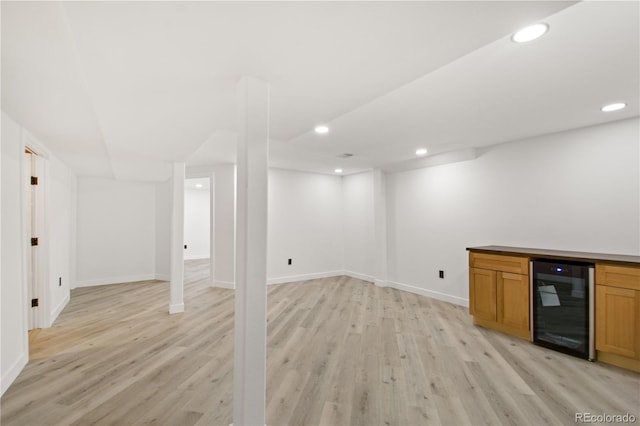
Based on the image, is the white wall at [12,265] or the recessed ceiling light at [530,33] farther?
the white wall at [12,265]

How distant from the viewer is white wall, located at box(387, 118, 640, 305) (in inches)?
124

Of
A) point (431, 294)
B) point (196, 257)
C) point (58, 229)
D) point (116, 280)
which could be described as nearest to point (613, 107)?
point (431, 294)

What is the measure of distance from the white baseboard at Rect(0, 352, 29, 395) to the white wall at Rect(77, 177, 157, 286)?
384 cm

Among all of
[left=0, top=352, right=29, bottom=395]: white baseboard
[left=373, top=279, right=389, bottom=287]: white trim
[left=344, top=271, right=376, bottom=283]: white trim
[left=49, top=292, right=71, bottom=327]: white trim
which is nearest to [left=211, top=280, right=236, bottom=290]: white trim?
[left=49, top=292, right=71, bottom=327]: white trim

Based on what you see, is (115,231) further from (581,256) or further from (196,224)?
(581,256)

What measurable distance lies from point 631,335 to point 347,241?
4753mm

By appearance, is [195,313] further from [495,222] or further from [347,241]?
[495,222]

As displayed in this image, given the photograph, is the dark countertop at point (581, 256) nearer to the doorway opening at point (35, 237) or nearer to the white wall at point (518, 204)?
the white wall at point (518, 204)

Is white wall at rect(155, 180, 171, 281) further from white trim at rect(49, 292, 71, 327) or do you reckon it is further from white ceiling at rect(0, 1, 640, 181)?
white ceiling at rect(0, 1, 640, 181)

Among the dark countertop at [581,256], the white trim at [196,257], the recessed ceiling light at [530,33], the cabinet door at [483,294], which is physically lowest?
the white trim at [196,257]

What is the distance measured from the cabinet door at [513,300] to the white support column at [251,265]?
2.99 m

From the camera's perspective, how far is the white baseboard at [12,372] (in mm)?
2277

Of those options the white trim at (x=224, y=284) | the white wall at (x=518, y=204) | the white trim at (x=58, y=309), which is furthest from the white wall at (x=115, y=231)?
the white wall at (x=518, y=204)

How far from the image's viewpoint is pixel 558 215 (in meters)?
3.57
